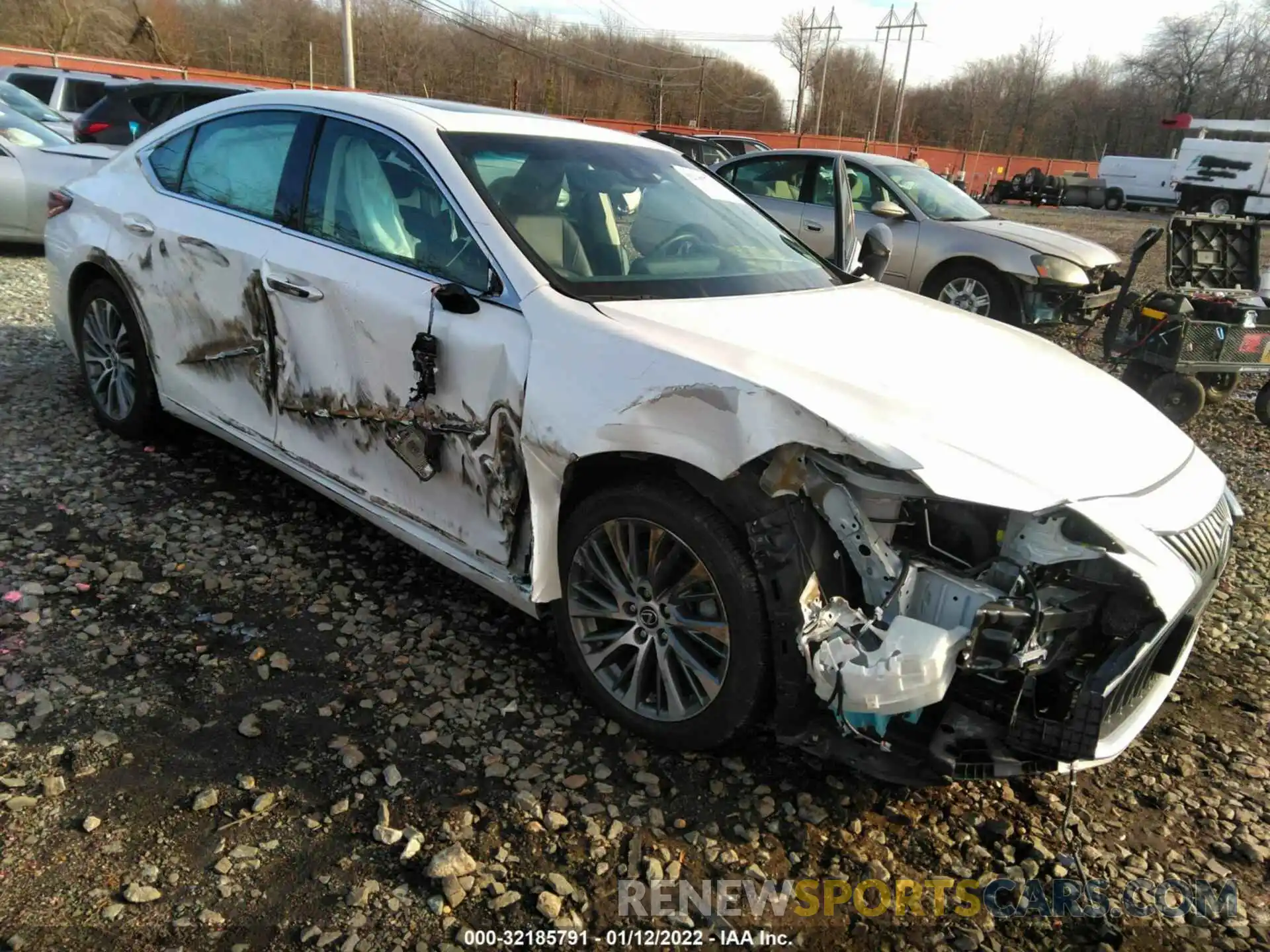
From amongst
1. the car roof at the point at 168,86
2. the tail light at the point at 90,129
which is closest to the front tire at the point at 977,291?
the car roof at the point at 168,86

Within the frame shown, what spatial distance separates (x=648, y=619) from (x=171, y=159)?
3273 mm

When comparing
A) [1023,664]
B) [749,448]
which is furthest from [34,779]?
[1023,664]

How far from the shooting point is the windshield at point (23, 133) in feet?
27.9

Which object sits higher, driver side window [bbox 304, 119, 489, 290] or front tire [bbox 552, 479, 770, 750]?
driver side window [bbox 304, 119, 489, 290]

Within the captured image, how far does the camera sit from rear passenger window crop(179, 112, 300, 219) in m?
3.51

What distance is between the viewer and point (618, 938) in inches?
80.6

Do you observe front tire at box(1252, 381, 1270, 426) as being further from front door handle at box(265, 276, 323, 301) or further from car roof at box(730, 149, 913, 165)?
front door handle at box(265, 276, 323, 301)

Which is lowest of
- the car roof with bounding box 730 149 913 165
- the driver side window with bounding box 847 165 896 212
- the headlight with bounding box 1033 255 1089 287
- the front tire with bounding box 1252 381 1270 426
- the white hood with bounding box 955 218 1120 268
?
the front tire with bounding box 1252 381 1270 426

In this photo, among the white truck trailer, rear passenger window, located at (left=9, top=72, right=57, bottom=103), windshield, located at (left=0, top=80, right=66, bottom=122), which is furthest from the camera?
the white truck trailer

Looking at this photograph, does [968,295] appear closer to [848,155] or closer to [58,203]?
[848,155]

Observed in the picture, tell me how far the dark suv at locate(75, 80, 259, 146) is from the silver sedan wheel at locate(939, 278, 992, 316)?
8.59 metres

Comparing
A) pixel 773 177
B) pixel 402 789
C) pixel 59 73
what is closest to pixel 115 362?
pixel 402 789

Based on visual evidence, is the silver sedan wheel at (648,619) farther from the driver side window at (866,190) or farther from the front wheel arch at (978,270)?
the driver side window at (866,190)

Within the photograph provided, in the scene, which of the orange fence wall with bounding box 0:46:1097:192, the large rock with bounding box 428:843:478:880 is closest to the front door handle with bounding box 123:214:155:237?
the large rock with bounding box 428:843:478:880
